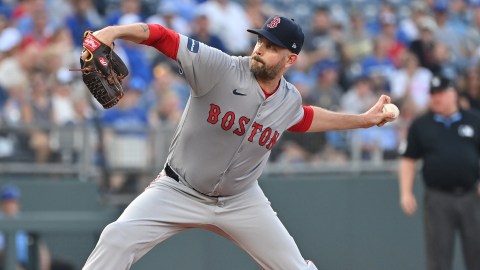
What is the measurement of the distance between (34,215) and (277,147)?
113 inches

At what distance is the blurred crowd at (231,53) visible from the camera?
10438mm

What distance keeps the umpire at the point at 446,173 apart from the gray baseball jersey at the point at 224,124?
9.74 feet

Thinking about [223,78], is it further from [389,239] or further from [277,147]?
[389,239]

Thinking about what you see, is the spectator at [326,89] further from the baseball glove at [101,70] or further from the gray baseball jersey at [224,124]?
the baseball glove at [101,70]

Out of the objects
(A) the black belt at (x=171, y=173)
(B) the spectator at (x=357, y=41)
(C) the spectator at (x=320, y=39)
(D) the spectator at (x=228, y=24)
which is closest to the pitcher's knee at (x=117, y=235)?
(A) the black belt at (x=171, y=173)

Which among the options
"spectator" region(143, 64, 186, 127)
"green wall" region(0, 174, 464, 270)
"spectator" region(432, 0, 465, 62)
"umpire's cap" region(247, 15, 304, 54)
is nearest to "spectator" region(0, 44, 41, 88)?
"spectator" region(143, 64, 186, 127)

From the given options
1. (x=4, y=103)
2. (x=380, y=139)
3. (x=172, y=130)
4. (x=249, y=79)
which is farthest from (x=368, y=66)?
(x=249, y=79)

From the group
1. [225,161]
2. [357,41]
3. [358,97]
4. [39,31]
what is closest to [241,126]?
[225,161]

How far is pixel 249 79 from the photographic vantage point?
6281 millimetres

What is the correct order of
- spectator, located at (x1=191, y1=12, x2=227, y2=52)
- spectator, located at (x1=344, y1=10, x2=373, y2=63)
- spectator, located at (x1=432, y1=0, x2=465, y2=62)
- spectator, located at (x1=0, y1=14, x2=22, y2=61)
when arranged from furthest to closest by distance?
spectator, located at (x1=432, y1=0, x2=465, y2=62) < spectator, located at (x1=344, y1=10, x2=373, y2=63) < spectator, located at (x1=191, y1=12, x2=227, y2=52) < spectator, located at (x1=0, y1=14, x2=22, y2=61)

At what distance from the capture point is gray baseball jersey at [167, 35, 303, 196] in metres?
6.08

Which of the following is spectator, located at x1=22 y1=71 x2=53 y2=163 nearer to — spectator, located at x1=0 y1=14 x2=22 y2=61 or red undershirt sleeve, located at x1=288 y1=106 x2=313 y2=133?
spectator, located at x1=0 y1=14 x2=22 y2=61

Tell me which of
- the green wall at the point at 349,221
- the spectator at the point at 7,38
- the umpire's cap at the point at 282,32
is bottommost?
the green wall at the point at 349,221

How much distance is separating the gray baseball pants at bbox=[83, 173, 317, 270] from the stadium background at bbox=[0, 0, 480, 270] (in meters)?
3.30
